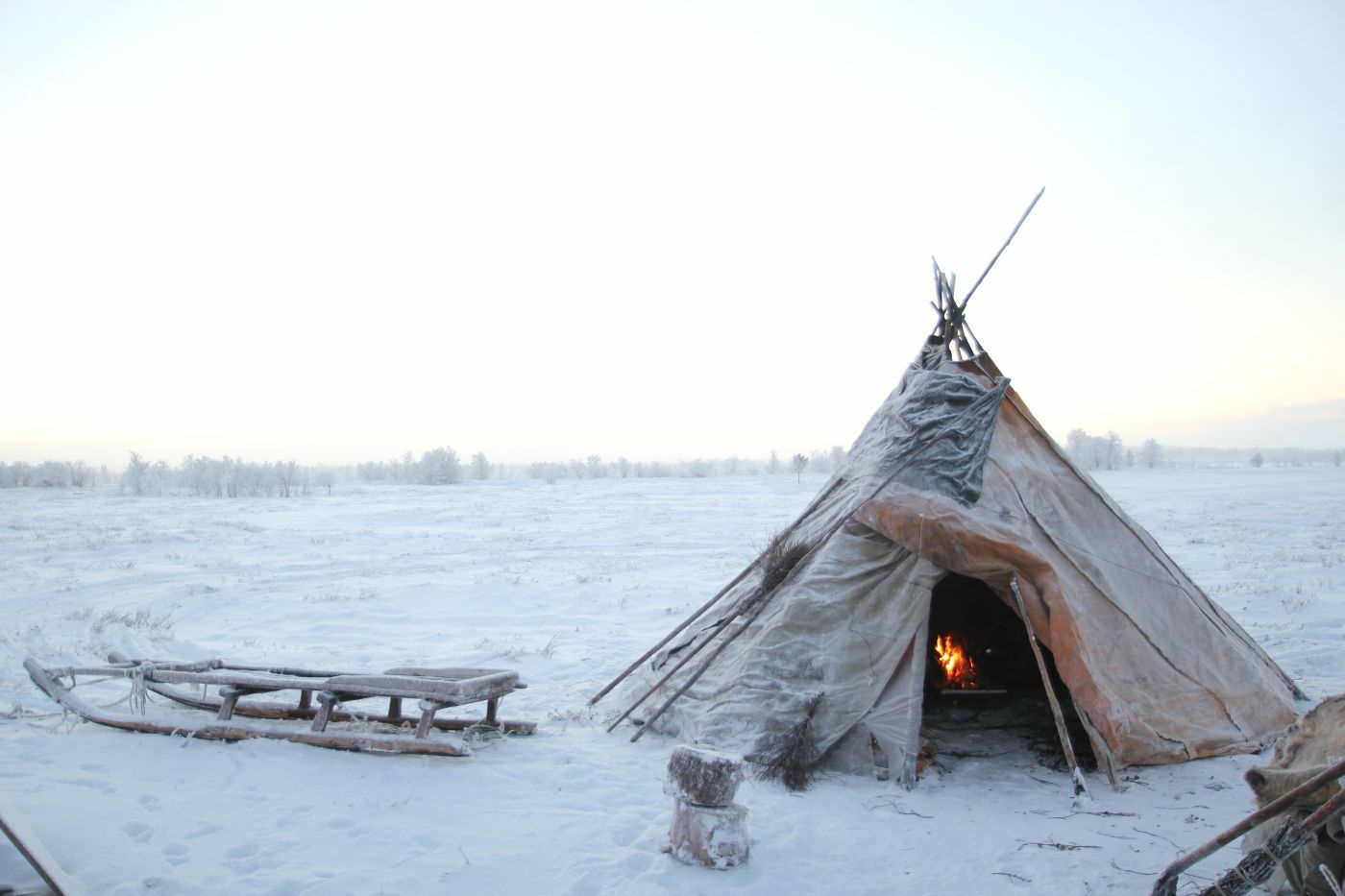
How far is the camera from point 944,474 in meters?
6.30

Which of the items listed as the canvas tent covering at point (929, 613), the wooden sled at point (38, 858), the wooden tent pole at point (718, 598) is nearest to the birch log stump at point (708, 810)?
the canvas tent covering at point (929, 613)

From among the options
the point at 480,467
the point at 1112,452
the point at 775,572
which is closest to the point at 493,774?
the point at 775,572

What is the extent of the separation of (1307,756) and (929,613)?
2.54 meters

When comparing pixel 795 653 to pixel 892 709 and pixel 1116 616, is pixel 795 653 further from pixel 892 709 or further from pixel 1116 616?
pixel 1116 616

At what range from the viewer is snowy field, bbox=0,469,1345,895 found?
170 inches

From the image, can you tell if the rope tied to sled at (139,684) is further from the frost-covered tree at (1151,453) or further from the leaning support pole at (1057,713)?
the frost-covered tree at (1151,453)

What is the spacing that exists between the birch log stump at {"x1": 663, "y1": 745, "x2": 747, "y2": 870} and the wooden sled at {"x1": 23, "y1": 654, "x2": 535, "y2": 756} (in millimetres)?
2024

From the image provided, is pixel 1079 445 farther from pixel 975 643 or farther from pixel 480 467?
pixel 975 643

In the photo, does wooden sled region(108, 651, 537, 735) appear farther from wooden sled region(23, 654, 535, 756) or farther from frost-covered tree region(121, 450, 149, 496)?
frost-covered tree region(121, 450, 149, 496)

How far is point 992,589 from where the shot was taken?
611cm

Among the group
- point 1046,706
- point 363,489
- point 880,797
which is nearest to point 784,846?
point 880,797

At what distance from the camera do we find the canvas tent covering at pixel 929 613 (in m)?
5.72

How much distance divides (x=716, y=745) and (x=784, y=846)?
1.19 m

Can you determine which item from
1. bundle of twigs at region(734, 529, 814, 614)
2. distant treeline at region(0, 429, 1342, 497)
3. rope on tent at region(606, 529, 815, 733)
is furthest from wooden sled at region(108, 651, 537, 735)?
distant treeline at region(0, 429, 1342, 497)
